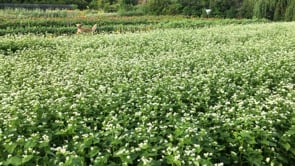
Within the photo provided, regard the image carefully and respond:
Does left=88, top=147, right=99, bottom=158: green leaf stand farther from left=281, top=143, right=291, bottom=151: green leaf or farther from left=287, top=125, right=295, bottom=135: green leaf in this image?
left=287, top=125, right=295, bottom=135: green leaf

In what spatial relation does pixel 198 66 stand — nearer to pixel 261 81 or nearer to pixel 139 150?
pixel 261 81

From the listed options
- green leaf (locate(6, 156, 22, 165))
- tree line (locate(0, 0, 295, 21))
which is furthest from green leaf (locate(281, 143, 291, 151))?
tree line (locate(0, 0, 295, 21))

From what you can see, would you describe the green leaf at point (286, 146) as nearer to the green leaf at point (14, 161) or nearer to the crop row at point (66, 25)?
the green leaf at point (14, 161)

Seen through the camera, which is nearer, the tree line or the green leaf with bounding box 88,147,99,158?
the green leaf with bounding box 88,147,99,158

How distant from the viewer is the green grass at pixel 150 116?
10.9ft

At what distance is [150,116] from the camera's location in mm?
4195

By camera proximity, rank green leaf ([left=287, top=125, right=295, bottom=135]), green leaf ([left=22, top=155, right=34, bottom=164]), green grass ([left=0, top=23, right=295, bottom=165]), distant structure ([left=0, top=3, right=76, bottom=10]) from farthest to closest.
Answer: distant structure ([left=0, top=3, right=76, bottom=10])
green leaf ([left=287, top=125, right=295, bottom=135])
green grass ([left=0, top=23, right=295, bottom=165])
green leaf ([left=22, top=155, right=34, bottom=164])

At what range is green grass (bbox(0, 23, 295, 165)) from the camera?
332 cm

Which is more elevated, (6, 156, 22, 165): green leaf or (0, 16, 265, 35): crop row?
(0, 16, 265, 35): crop row

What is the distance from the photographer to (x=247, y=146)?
357cm

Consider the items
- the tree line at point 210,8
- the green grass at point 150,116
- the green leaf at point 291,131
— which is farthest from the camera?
the tree line at point 210,8

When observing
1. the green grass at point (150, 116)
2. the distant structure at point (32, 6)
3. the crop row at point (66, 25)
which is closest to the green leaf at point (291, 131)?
the green grass at point (150, 116)

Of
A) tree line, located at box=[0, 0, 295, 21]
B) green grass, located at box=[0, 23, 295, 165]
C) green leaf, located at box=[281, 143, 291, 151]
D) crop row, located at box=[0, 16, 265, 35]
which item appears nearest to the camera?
green grass, located at box=[0, 23, 295, 165]

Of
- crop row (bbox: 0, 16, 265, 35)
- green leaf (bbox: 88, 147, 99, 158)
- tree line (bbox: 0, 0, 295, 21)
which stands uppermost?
tree line (bbox: 0, 0, 295, 21)
